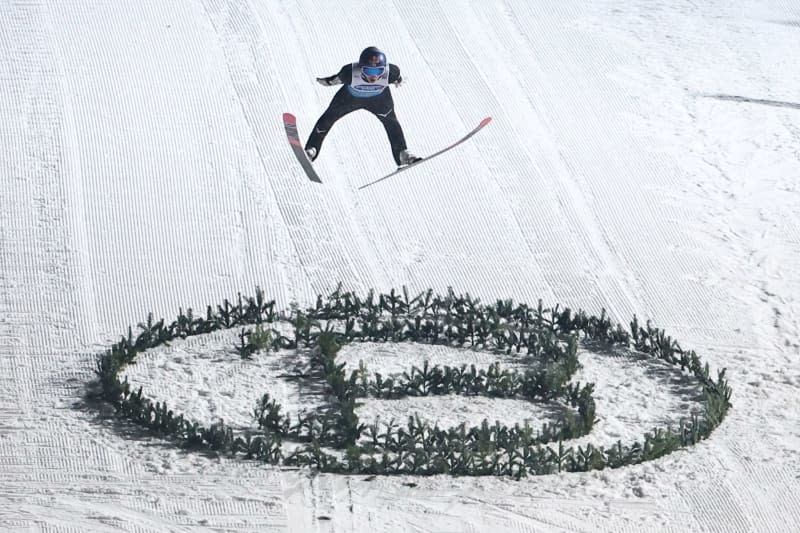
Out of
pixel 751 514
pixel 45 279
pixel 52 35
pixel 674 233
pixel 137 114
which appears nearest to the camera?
pixel 751 514

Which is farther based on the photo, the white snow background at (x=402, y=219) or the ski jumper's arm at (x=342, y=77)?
the ski jumper's arm at (x=342, y=77)

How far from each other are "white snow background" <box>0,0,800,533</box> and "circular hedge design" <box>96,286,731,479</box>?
0.53 feet

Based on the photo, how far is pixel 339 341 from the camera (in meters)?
11.6

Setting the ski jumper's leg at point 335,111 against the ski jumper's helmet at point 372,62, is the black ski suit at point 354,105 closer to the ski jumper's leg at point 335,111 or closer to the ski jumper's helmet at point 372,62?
the ski jumper's leg at point 335,111

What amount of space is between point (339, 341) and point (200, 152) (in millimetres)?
3750

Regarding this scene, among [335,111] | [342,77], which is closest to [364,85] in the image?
[342,77]

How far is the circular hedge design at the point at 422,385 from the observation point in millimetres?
10086

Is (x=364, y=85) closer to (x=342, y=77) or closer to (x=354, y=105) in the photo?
(x=342, y=77)

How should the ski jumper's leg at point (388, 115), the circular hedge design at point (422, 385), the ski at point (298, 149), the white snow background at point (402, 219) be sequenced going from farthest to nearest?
the ski at point (298, 149), the ski jumper's leg at point (388, 115), the circular hedge design at point (422, 385), the white snow background at point (402, 219)

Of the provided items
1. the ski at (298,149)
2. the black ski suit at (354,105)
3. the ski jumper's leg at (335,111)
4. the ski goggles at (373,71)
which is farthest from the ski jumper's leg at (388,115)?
the ski at (298,149)

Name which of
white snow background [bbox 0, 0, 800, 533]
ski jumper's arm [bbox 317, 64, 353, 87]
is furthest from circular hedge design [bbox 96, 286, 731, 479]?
ski jumper's arm [bbox 317, 64, 353, 87]

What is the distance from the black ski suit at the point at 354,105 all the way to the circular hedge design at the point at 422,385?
4.52 feet

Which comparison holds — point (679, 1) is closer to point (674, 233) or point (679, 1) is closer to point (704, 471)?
point (674, 233)

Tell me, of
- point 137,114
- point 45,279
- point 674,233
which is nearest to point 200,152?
point 137,114
